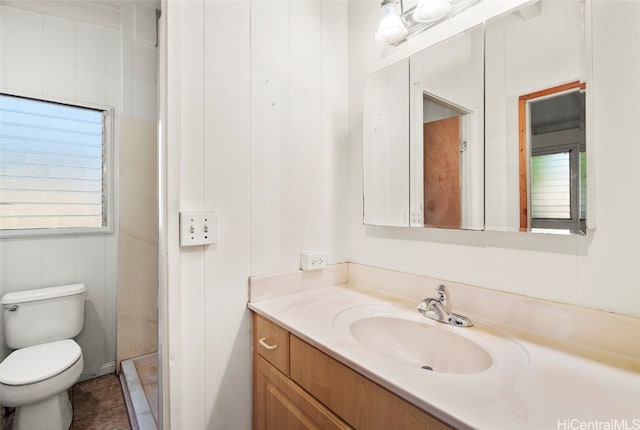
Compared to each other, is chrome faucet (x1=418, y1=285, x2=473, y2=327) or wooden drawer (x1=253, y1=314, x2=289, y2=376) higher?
chrome faucet (x1=418, y1=285, x2=473, y2=327)

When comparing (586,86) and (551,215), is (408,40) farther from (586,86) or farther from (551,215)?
(551,215)

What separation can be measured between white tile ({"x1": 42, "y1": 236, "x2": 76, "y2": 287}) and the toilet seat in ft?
1.24

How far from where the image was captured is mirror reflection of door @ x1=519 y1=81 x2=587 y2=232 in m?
0.77

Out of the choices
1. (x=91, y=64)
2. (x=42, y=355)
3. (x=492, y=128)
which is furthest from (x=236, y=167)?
(x=91, y=64)

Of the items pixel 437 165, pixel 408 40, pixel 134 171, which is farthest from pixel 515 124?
pixel 134 171

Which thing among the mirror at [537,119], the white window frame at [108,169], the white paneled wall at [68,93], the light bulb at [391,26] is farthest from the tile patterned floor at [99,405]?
the light bulb at [391,26]

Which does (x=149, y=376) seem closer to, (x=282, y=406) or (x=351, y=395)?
(x=282, y=406)

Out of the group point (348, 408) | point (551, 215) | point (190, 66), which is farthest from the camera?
point (190, 66)

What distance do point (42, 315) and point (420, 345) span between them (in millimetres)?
2103

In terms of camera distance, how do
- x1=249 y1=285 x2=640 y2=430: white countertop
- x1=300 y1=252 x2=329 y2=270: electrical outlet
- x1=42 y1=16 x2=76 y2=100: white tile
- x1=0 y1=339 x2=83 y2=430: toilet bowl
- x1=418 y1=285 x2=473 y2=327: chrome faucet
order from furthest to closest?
x1=42 y1=16 x2=76 y2=100: white tile, x1=0 y1=339 x2=83 y2=430: toilet bowl, x1=300 y1=252 x2=329 y2=270: electrical outlet, x1=418 y1=285 x2=473 y2=327: chrome faucet, x1=249 y1=285 x2=640 y2=430: white countertop

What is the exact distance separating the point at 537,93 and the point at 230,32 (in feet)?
3.38

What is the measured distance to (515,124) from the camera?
0.89m

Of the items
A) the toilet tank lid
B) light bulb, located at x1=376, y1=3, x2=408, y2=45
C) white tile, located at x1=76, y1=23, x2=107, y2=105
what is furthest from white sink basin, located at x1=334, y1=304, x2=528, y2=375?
white tile, located at x1=76, y1=23, x2=107, y2=105

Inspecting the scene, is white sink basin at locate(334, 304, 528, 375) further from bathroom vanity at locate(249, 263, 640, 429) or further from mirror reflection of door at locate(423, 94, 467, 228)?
mirror reflection of door at locate(423, 94, 467, 228)
